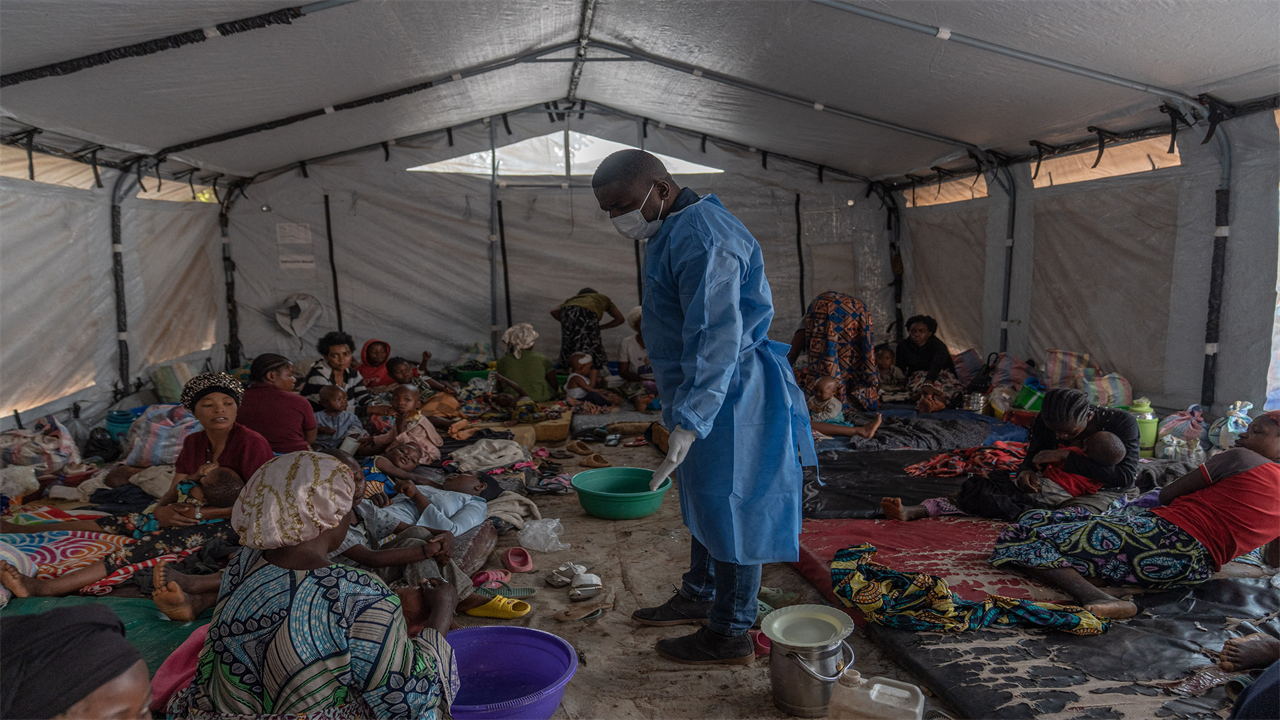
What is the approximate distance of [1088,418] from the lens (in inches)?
141

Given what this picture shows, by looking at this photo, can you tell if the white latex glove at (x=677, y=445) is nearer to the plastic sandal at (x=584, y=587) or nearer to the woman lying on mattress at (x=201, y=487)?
the plastic sandal at (x=584, y=587)

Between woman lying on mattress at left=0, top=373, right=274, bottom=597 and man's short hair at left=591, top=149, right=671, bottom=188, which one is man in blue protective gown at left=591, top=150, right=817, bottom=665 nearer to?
man's short hair at left=591, top=149, right=671, bottom=188

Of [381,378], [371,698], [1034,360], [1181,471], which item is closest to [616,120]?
[381,378]

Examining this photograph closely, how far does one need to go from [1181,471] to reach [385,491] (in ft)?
14.3

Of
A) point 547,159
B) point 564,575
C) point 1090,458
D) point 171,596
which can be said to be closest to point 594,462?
point 564,575

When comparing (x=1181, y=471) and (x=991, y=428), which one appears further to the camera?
(x=991, y=428)

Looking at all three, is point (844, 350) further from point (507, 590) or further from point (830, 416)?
point (507, 590)

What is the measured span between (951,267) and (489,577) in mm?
6557

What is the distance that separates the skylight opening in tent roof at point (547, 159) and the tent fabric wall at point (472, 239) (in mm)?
91

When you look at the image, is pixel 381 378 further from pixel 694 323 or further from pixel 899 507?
pixel 694 323

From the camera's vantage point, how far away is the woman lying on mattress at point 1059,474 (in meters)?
3.51

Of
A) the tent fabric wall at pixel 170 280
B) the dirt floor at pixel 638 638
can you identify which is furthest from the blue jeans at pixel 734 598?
the tent fabric wall at pixel 170 280

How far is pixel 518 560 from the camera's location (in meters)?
3.51

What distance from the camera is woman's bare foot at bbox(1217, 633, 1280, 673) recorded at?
7.34 feet
